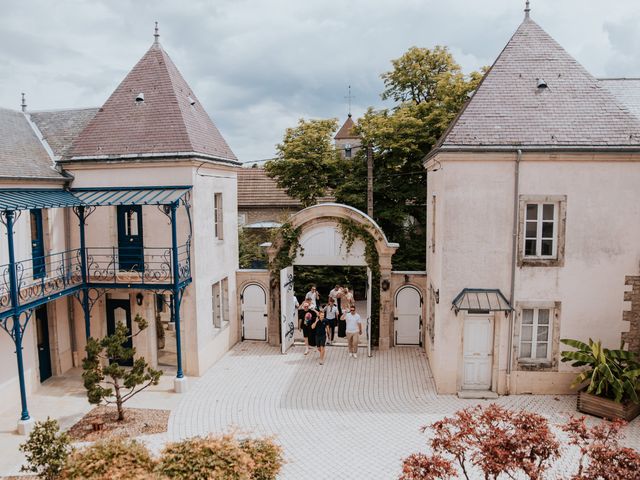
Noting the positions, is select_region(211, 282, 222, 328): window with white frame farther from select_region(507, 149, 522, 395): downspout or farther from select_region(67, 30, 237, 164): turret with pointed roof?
select_region(507, 149, 522, 395): downspout

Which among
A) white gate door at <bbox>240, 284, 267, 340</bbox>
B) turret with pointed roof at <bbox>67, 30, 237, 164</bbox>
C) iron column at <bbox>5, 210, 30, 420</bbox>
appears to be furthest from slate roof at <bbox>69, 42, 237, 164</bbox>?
white gate door at <bbox>240, 284, 267, 340</bbox>

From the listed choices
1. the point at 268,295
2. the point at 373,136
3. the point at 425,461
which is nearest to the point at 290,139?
the point at 373,136

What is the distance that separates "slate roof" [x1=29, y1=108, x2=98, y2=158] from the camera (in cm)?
1595

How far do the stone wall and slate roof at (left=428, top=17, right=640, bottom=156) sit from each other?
3512 mm

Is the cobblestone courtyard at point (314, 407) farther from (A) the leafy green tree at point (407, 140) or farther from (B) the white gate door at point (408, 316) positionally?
(A) the leafy green tree at point (407, 140)

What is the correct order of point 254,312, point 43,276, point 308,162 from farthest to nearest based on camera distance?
point 308,162 < point 254,312 < point 43,276

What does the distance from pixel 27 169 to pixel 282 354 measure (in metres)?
9.46

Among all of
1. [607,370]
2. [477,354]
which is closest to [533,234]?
[477,354]

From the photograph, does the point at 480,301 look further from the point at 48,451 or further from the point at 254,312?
the point at 48,451

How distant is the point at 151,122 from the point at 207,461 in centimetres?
1076

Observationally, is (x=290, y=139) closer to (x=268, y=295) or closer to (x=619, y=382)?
(x=268, y=295)

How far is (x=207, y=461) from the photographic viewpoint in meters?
7.45

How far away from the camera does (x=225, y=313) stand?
17859mm

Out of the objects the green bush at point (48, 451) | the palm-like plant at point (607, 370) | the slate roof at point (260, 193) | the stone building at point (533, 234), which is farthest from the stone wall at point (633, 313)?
the slate roof at point (260, 193)
